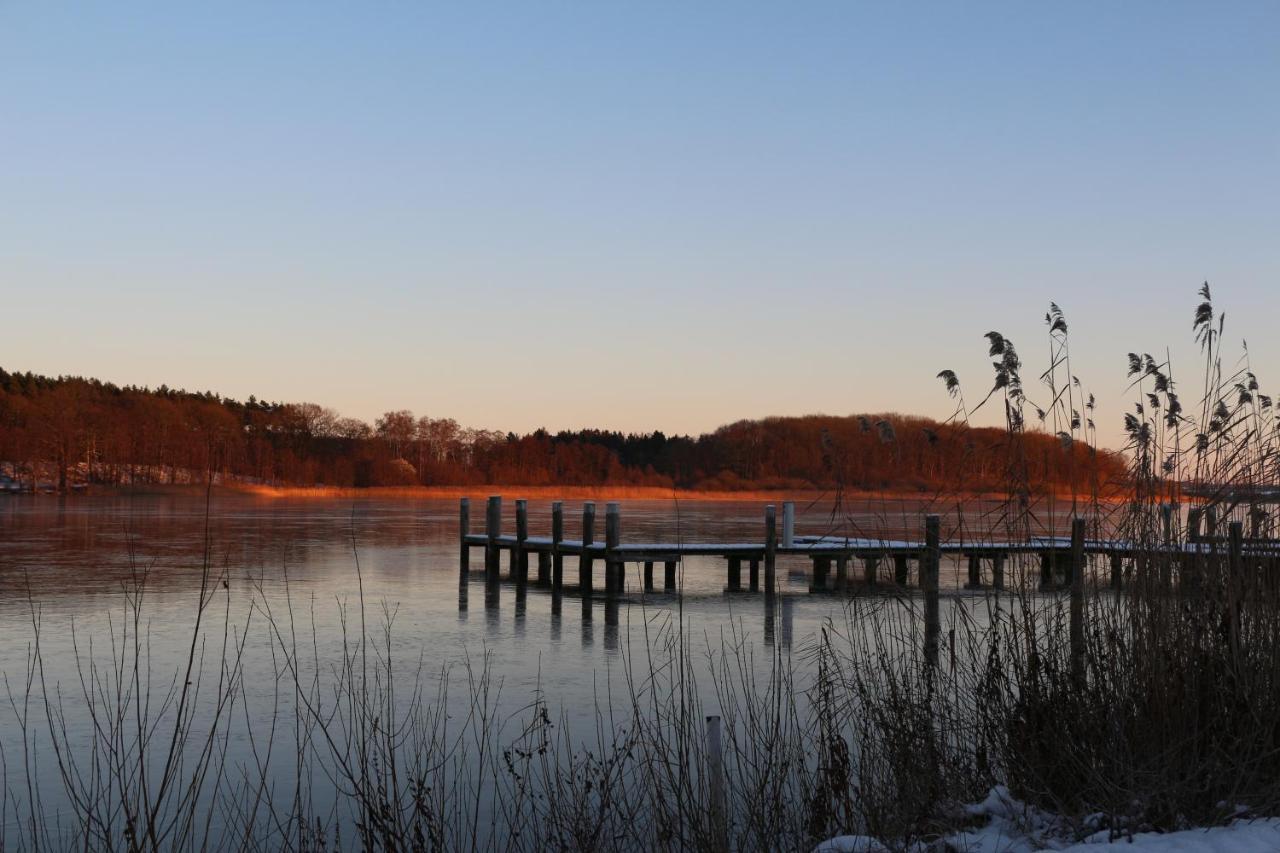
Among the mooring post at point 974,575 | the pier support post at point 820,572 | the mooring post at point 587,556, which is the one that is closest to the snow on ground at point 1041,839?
the mooring post at point 587,556

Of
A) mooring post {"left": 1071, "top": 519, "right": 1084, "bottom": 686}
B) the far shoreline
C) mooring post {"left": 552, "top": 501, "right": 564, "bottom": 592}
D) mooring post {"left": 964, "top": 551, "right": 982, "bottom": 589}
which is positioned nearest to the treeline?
the far shoreline

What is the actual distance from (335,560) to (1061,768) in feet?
69.6

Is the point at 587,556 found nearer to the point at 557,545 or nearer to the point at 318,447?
the point at 557,545

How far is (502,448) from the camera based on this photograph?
129875 mm

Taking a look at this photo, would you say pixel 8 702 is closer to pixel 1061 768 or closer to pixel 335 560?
pixel 1061 768

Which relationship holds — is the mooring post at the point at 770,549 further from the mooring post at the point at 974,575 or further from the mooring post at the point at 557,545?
the mooring post at the point at 974,575

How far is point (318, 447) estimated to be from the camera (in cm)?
11781

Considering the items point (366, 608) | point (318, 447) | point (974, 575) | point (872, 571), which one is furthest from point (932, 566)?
point (318, 447)

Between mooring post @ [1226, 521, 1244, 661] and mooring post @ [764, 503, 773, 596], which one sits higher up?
mooring post @ [1226, 521, 1244, 661]

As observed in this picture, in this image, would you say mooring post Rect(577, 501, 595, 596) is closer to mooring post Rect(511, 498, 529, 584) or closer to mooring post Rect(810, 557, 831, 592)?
mooring post Rect(511, 498, 529, 584)

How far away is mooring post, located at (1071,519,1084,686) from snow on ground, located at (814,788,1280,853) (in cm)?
79

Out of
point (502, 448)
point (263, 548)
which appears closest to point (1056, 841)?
point (263, 548)

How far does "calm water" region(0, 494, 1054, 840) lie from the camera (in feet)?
37.2

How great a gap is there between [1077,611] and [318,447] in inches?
4573
